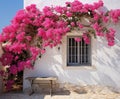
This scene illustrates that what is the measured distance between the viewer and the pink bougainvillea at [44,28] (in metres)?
14.7

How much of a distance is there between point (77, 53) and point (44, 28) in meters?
2.33

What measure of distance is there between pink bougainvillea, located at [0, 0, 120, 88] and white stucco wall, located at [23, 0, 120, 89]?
496mm

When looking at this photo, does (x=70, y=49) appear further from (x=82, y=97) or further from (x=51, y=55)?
(x=82, y=97)

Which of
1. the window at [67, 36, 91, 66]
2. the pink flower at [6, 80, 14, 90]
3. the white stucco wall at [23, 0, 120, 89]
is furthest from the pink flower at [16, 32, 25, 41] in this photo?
the window at [67, 36, 91, 66]

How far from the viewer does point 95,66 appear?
1526 cm

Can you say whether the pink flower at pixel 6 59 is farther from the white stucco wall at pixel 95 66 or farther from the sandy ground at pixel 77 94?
the sandy ground at pixel 77 94

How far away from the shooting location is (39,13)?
49.8 ft

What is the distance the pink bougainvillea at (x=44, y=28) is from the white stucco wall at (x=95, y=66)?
1.63ft

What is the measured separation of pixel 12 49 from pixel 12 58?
67 cm

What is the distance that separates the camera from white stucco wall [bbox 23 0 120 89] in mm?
15258

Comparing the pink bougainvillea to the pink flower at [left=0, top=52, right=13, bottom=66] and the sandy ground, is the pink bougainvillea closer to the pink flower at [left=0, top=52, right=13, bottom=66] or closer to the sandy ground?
the pink flower at [left=0, top=52, right=13, bottom=66]

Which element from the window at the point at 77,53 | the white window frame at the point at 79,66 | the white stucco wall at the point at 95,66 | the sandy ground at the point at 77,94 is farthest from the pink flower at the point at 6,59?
the window at the point at 77,53

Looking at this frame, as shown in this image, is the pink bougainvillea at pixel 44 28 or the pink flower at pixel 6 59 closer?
the pink bougainvillea at pixel 44 28

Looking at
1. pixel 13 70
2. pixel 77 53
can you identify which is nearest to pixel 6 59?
pixel 13 70
